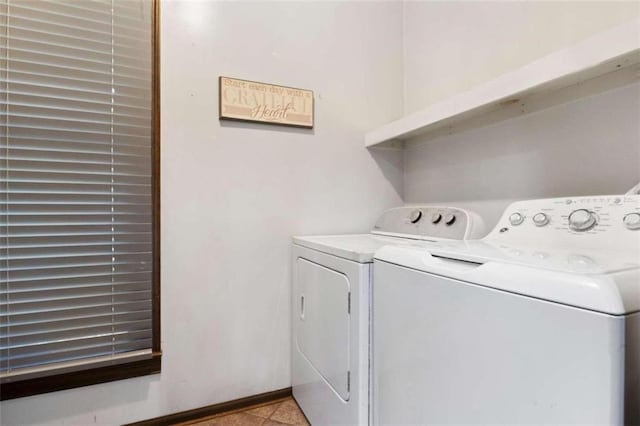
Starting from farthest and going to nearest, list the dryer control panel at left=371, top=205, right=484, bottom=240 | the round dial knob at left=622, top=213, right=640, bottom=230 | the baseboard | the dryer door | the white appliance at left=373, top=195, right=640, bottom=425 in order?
the baseboard < the dryer control panel at left=371, top=205, right=484, bottom=240 < the dryer door < the round dial knob at left=622, top=213, right=640, bottom=230 < the white appliance at left=373, top=195, right=640, bottom=425

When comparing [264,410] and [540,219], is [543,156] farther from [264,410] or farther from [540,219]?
[264,410]

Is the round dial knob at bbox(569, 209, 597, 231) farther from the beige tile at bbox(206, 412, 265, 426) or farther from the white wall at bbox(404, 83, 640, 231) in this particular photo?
the beige tile at bbox(206, 412, 265, 426)

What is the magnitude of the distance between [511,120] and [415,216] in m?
0.58

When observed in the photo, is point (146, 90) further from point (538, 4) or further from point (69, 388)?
point (538, 4)

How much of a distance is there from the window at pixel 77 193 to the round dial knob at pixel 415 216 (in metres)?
1.18

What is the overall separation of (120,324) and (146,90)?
1.02 meters

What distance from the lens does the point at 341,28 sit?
1786 millimetres

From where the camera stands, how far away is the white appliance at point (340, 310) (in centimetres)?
100

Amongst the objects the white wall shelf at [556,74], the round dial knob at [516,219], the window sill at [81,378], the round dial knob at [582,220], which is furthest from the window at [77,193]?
the round dial knob at [582,220]

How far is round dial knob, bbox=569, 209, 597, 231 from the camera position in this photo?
84 cm

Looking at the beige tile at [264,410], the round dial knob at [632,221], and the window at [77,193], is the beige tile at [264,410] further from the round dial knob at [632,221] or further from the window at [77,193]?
the round dial knob at [632,221]

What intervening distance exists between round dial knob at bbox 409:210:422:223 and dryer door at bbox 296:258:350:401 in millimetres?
533

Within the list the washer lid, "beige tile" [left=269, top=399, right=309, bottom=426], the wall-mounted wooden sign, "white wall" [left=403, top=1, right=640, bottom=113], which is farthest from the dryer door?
"white wall" [left=403, top=1, right=640, bottom=113]

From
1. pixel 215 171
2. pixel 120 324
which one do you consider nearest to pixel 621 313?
pixel 215 171
